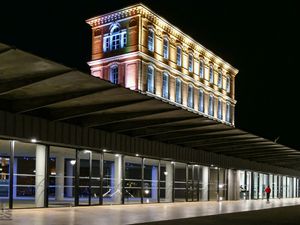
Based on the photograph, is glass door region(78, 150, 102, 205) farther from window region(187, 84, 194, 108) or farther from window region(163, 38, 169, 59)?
window region(187, 84, 194, 108)

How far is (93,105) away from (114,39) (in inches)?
1649

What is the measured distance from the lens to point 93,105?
20.3 m

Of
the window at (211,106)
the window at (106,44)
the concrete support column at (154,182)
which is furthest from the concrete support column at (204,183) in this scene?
the window at (211,106)

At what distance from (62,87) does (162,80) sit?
4627 centimetres

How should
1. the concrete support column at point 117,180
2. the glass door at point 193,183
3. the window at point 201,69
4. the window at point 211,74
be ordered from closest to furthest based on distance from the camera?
the concrete support column at point 117,180 → the glass door at point 193,183 → the window at point 201,69 → the window at point 211,74

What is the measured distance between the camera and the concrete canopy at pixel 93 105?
15.3 metres

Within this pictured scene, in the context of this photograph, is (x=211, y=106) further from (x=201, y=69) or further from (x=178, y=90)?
(x=178, y=90)

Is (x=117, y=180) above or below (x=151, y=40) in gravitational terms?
below

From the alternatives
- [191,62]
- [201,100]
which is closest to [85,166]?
[191,62]

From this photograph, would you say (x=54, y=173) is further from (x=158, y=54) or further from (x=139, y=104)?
(x=158, y=54)

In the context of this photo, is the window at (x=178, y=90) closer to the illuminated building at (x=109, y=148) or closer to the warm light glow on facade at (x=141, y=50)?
the warm light glow on facade at (x=141, y=50)

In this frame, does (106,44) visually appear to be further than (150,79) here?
Yes

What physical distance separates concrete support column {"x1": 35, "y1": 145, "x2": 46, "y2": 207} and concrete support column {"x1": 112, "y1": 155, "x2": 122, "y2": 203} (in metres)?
5.89

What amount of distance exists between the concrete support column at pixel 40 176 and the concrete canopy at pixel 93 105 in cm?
162
